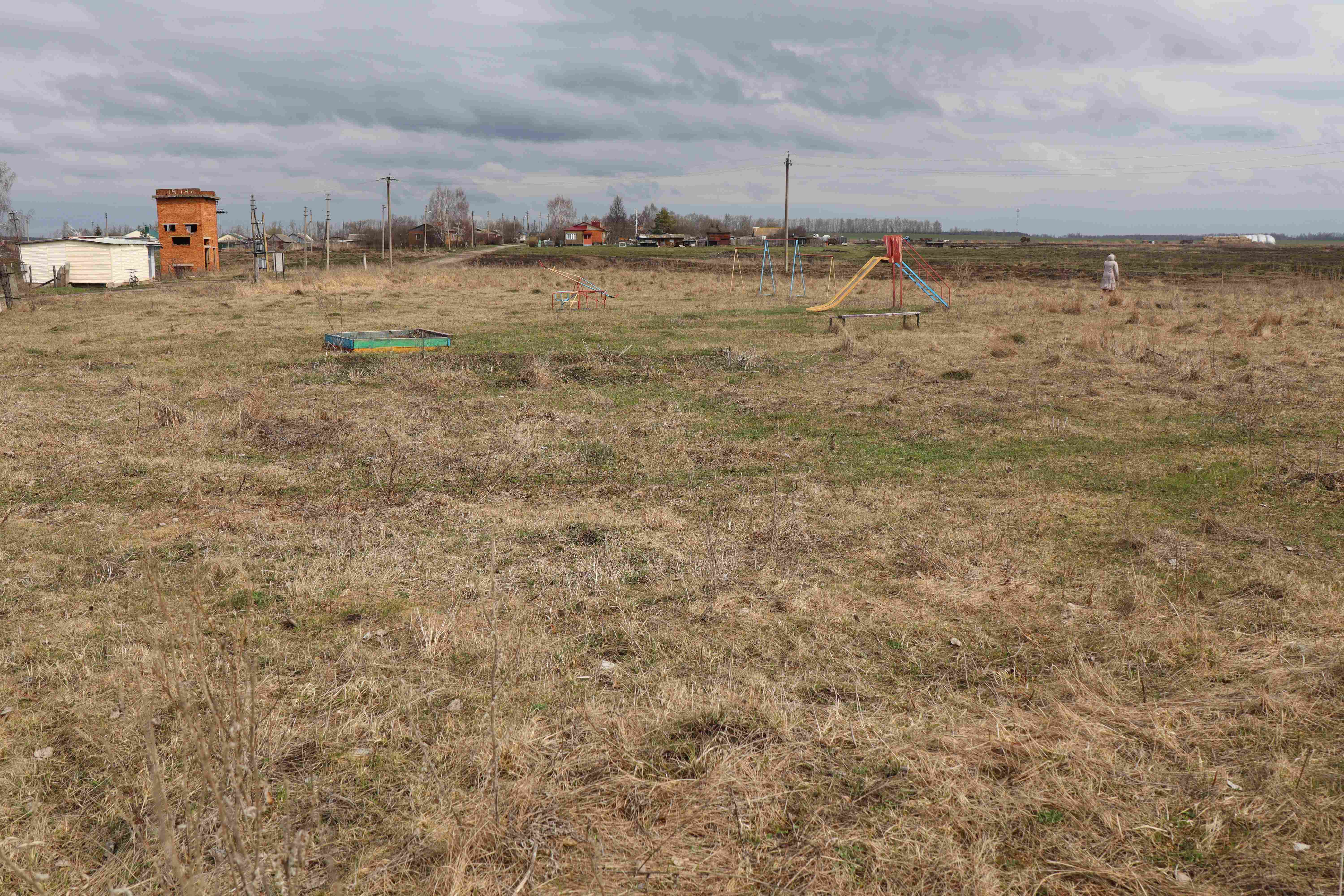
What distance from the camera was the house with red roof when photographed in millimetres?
109812

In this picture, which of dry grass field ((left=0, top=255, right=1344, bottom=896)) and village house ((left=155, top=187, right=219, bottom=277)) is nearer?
dry grass field ((left=0, top=255, right=1344, bottom=896))

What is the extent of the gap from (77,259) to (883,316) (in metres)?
39.2

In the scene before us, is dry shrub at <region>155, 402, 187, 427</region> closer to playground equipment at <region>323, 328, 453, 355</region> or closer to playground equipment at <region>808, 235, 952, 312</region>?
playground equipment at <region>323, 328, 453, 355</region>

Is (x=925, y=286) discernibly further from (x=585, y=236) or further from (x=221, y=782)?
(x=585, y=236)

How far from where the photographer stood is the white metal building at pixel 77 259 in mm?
40750

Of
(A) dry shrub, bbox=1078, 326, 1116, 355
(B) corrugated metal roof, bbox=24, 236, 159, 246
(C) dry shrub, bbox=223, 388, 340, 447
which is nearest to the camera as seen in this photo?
(C) dry shrub, bbox=223, 388, 340, 447

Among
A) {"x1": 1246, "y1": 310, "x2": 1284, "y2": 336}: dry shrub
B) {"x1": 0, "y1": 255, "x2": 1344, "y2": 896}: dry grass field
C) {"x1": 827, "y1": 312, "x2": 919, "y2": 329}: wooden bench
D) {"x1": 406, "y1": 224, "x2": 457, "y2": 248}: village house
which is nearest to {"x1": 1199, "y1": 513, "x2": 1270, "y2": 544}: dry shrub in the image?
{"x1": 0, "y1": 255, "x2": 1344, "y2": 896}: dry grass field

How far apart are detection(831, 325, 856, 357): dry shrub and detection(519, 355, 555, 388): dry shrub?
5.60m

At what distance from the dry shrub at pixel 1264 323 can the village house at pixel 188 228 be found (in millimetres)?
53535

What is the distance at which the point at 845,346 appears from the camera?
16.2 m

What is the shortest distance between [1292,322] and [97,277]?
155ft

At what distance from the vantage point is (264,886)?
2.72 m

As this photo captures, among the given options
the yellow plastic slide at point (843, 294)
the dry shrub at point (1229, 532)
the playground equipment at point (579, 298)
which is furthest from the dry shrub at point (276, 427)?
the yellow plastic slide at point (843, 294)

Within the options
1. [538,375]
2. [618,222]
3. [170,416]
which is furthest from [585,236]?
[170,416]
